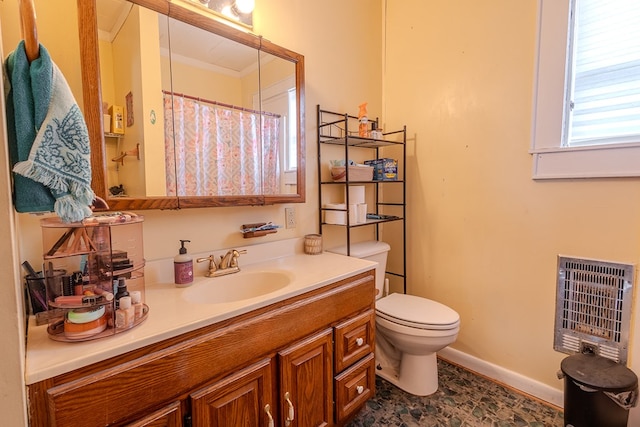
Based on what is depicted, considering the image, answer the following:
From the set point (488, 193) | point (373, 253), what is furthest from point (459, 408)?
point (488, 193)

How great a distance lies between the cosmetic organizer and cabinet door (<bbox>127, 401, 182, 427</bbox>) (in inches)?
9.4

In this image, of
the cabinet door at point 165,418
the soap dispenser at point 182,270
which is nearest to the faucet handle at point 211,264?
the soap dispenser at point 182,270

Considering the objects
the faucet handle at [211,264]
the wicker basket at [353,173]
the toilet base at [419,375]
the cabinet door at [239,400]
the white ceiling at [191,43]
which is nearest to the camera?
the cabinet door at [239,400]

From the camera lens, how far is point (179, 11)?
3.94ft

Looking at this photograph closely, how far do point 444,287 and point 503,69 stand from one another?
1349mm

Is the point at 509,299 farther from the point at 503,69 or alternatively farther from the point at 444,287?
the point at 503,69

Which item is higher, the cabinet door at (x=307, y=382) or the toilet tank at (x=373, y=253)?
the toilet tank at (x=373, y=253)

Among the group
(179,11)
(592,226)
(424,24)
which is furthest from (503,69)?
(179,11)

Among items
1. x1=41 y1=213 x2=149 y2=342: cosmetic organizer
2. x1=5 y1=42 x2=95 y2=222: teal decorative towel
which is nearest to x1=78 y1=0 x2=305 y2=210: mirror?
x1=41 y1=213 x2=149 y2=342: cosmetic organizer

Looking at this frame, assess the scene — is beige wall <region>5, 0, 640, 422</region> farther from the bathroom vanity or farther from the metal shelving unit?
the bathroom vanity

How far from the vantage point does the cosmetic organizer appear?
739mm

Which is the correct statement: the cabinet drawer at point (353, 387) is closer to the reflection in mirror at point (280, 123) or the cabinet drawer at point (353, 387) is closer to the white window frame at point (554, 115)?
the reflection in mirror at point (280, 123)

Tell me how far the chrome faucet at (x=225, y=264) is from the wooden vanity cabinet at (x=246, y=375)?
38 cm

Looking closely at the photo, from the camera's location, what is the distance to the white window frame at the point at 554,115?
137 cm
